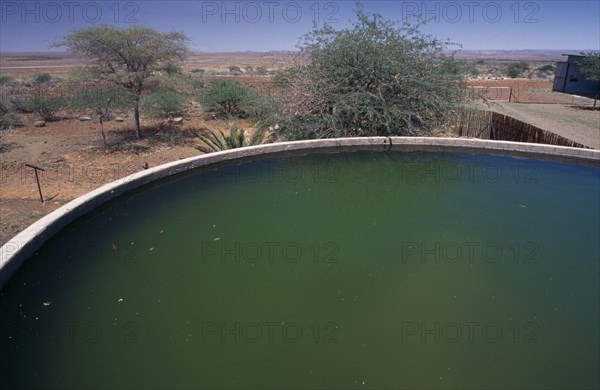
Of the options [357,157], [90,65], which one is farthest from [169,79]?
[357,157]

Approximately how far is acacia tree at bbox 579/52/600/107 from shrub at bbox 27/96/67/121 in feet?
82.0

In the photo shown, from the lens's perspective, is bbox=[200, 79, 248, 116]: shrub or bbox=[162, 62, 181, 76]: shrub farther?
bbox=[200, 79, 248, 116]: shrub

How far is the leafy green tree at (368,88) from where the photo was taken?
8.76 meters

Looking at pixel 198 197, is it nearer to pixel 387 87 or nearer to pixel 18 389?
pixel 18 389

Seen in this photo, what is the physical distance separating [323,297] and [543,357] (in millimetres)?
1656

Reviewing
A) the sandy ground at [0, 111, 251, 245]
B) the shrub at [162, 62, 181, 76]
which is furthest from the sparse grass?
the shrub at [162, 62, 181, 76]

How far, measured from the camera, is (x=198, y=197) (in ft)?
18.0

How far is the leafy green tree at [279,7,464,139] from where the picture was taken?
8758 mm

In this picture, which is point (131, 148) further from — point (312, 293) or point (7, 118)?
point (312, 293)

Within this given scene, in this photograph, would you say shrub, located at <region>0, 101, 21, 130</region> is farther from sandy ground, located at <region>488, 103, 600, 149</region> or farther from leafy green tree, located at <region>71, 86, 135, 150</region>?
sandy ground, located at <region>488, 103, 600, 149</region>

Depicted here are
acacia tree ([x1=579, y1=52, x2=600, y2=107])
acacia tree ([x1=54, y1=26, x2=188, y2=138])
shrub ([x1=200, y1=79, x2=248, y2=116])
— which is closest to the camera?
acacia tree ([x1=54, y1=26, x2=188, y2=138])

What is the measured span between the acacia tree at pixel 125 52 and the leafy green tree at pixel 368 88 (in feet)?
20.0

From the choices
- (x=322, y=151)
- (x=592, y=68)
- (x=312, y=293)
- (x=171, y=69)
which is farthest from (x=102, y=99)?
(x=592, y=68)

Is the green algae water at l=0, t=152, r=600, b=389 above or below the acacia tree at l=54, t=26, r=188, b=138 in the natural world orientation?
below
